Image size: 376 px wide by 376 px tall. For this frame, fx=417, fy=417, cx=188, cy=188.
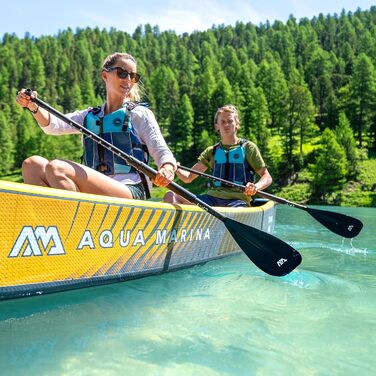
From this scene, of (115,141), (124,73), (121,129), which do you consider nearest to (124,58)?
(124,73)

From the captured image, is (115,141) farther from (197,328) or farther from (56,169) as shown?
(197,328)

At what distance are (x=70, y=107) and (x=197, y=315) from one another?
3739 inches

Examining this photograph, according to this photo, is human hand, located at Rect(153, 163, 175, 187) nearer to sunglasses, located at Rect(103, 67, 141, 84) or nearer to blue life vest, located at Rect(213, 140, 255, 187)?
sunglasses, located at Rect(103, 67, 141, 84)

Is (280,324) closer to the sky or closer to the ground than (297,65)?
closer to the ground

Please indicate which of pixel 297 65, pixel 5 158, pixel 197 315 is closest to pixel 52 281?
pixel 197 315

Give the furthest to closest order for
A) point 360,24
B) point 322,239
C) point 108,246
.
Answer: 1. point 360,24
2. point 322,239
3. point 108,246

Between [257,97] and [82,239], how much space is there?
62833mm

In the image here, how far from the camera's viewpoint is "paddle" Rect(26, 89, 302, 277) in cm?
401

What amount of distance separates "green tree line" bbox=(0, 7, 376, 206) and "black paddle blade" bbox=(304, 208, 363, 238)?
64.1 feet

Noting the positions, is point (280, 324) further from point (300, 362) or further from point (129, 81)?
point (129, 81)

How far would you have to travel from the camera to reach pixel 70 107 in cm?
9244

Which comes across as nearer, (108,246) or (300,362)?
(300,362)

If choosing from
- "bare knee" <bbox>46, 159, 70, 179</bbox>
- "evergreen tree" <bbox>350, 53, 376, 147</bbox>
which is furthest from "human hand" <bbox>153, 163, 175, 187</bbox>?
"evergreen tree" <bbox>350, 53, 376, 147</bbox>

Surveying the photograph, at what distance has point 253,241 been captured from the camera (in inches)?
173
